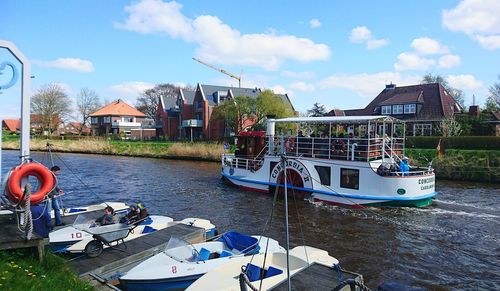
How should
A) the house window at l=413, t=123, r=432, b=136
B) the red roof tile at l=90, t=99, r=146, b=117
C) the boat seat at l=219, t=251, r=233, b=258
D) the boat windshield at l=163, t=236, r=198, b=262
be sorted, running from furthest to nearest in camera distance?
the red roof tile at l=90, t=99, r=146, b=117, the house window at l=413, t=123, r=432, b=136, the boat seat at l=219, t=251, r=233, b=258, the boat windshield at l=163, t=236, r=198, b=262

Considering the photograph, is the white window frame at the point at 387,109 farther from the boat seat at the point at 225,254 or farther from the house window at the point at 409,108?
the boat seat at the point at 225,254

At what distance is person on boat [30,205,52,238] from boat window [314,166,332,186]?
15.8 m

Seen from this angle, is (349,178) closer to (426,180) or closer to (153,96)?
(426,180)

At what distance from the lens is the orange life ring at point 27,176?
9.26m

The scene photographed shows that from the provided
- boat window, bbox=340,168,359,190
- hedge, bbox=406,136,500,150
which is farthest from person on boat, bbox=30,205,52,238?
hedge, bbox=406,136,500,150

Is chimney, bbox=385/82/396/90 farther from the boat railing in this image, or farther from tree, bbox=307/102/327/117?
the boat railing

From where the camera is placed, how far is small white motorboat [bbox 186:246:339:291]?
8953mm

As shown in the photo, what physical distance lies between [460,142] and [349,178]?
2635 cm

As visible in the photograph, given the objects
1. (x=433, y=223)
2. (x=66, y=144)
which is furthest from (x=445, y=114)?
(x=66, y=144)

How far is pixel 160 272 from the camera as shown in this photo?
32.0ft

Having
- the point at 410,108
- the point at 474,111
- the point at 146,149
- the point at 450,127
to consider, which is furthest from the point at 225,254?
the point at 410,108

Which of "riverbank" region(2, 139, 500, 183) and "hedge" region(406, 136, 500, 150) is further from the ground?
"hedge" region(406, 136, 500, 150)

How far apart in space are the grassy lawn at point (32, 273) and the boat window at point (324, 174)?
1626 centimetres

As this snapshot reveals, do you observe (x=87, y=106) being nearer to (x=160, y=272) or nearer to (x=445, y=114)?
(x=445, y=114)
